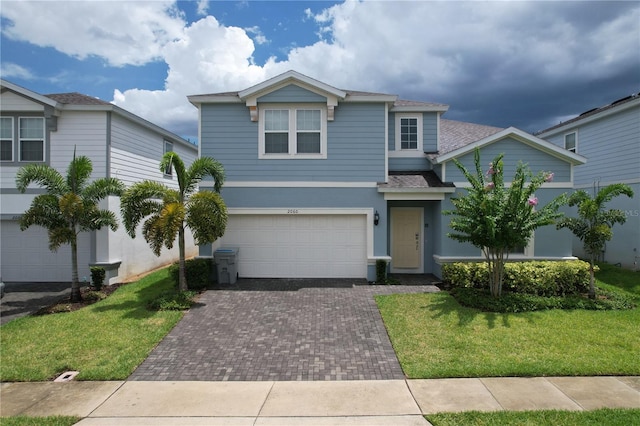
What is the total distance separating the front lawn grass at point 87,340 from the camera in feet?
20.6

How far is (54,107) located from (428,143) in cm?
1326

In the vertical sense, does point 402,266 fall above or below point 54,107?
below

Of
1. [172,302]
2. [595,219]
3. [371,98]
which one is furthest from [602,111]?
[172,302]

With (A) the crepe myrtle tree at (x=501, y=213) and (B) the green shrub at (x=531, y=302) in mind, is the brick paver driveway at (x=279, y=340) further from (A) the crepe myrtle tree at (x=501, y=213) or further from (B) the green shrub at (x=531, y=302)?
(A) the crepe myrtle tree at (x=501, y=213)

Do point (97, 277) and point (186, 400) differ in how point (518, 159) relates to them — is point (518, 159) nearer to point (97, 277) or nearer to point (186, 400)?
point (186, 400)

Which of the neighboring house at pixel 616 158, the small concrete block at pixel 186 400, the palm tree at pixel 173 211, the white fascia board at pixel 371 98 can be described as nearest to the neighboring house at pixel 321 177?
the white fascia board at pixel 371 98

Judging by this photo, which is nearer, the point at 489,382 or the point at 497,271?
the point at 489,382

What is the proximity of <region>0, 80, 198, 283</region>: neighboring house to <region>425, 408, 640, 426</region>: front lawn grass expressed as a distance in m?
11.5

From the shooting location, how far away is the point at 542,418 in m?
4.62

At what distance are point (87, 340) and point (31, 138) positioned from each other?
8528mm

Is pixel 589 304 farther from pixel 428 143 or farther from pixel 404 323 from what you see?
pixel 428 143

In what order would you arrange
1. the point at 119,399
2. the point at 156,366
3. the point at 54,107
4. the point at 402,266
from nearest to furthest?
the point at 119,399 → the point at 156,366 → the point at 54,107 → the point at 402,266

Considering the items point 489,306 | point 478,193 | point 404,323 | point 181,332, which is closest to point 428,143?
point 478,193

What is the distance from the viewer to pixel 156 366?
638cm
